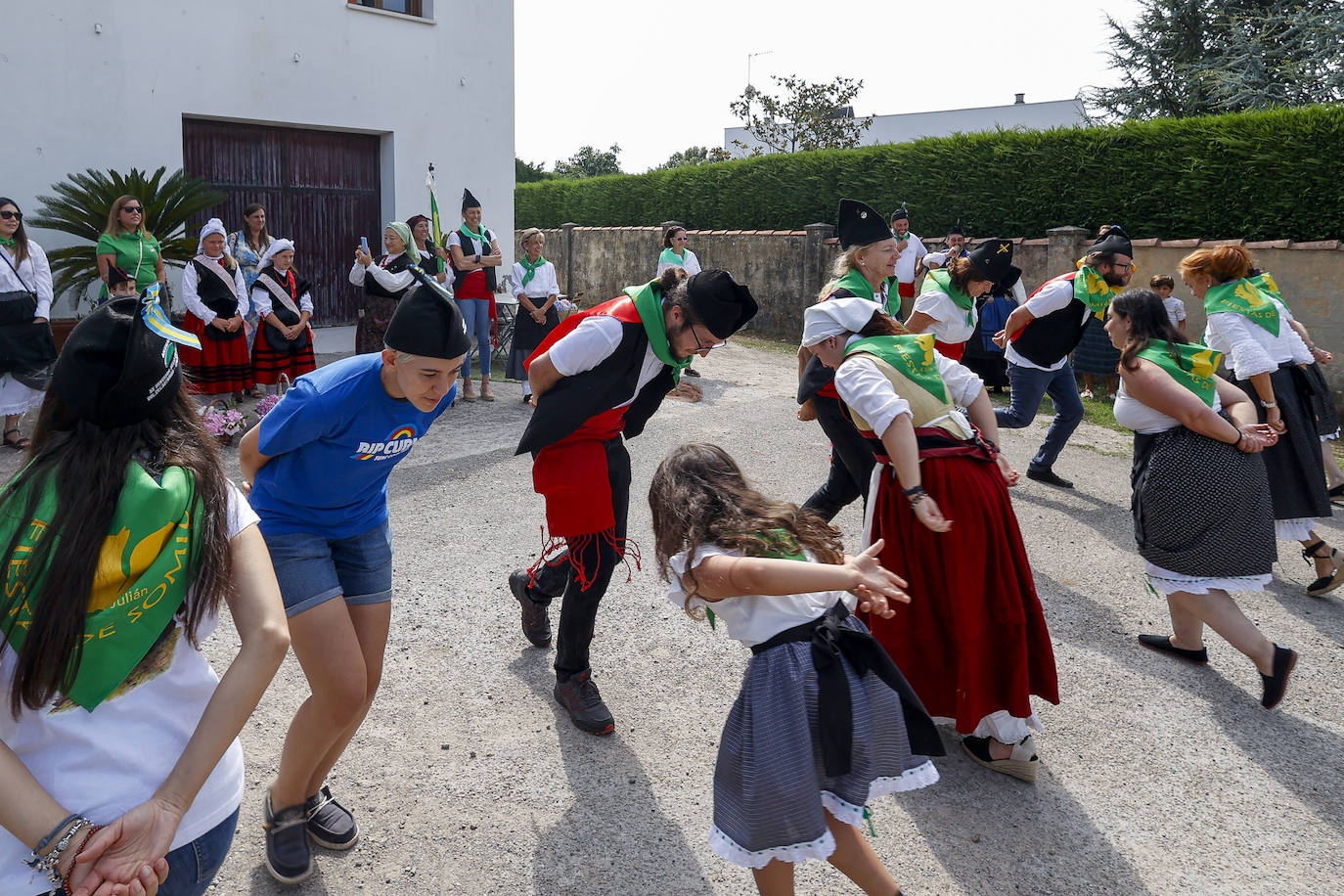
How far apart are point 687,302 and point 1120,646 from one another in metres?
2.74

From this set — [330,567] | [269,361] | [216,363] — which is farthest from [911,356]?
[269,361]

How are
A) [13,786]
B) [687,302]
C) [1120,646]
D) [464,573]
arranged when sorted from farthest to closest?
[464,573] → [1120,646] → [687,302] → [13,786]

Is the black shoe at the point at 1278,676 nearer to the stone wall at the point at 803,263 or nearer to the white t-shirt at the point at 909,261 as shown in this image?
the stone wall at the point at 803,263

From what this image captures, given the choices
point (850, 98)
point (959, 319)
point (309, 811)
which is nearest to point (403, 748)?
point (309, 811)

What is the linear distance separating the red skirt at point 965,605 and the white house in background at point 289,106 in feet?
34.1

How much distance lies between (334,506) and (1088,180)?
1191cm

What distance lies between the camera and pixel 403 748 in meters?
3.52

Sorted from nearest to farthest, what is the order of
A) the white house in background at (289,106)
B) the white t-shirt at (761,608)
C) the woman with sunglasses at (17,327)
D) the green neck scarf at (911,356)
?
the white t-shirt at (761,608), the green neck scarf at (911,356), the woman with sunglasses at (17,327), the white house in background at (289,106)

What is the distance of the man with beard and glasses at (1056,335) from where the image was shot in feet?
20.6

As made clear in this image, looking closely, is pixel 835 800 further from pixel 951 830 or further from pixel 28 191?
pixel 28 191

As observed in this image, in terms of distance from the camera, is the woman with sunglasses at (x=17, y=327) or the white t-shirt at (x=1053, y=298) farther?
the woman with sunglasses at (x=17, y=327)

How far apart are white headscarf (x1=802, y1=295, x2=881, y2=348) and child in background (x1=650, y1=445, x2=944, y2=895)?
3.81 feet

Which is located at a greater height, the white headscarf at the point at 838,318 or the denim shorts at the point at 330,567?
the white headscarf at the point at 838,318

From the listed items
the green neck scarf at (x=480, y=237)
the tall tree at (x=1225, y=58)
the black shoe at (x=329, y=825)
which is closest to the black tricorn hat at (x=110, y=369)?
the black shoe at (x=329, y=825)
